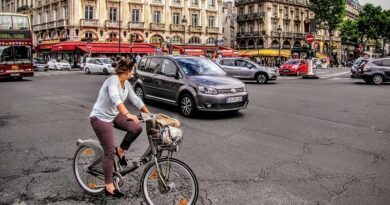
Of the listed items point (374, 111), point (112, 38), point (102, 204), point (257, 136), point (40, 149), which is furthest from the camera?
point (112, 38)

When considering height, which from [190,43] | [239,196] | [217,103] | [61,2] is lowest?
[239,196]

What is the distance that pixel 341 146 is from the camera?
23.1 feet

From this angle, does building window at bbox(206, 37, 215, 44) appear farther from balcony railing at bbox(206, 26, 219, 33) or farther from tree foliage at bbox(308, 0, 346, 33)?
tree foliage at bbox(308, 0, 346, 33)

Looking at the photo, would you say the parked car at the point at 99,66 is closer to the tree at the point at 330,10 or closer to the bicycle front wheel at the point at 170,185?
the bicycle front wheel at the point at 170,185

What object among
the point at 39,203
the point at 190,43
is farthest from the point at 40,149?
the point at 190,43

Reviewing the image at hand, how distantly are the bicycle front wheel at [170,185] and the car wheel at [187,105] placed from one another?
599 cm

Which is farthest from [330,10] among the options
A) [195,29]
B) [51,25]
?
[51,25]

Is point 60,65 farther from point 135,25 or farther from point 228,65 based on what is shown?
point 228,65

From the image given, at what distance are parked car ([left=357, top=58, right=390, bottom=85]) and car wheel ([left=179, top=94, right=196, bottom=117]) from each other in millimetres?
15487

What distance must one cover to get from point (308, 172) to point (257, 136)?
7.94 feet

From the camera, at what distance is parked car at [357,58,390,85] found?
70.9 ft

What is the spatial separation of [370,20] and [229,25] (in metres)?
26.4

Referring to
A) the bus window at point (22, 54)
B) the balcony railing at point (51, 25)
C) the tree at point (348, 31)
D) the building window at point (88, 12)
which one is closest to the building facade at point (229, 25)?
the tree at point (348, 31)

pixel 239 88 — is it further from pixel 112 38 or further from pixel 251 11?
pixel 251 11
